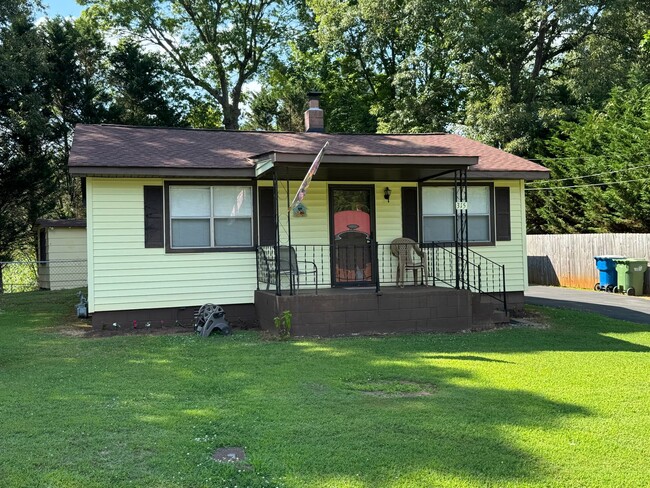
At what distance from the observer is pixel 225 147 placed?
11680mm

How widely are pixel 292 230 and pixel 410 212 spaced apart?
238 centimetres

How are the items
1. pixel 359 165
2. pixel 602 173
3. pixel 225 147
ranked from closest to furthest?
pixel 359 165, pixel 225 147, pixel 602 173

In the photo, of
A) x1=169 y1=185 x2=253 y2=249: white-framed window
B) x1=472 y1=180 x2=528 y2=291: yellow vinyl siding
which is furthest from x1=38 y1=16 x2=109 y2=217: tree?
x1=472 y1=180 x2=528 y2=291: yellow vinyl siding

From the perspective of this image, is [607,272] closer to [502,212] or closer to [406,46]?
[502,212]

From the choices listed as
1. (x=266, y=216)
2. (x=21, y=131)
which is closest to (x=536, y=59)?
(x=266, y=216)

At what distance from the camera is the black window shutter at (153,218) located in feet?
33.6

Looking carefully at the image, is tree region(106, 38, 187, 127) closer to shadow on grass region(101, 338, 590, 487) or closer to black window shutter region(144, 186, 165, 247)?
black window shutter region(144, 186, 165, 247)

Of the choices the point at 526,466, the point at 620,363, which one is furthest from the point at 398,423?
the point at 620,363

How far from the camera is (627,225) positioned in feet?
62.3

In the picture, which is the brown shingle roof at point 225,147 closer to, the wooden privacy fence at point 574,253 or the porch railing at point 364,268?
the porch railing at point 364,268

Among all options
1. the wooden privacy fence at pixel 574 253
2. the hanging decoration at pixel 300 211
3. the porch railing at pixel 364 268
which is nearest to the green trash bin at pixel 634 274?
the wooden privacy fence at pixel 574 253

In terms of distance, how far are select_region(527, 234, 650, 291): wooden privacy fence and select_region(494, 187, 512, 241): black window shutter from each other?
6.79 m

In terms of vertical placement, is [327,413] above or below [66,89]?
below

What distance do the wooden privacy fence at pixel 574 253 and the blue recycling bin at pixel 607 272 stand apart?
25.5 inches
